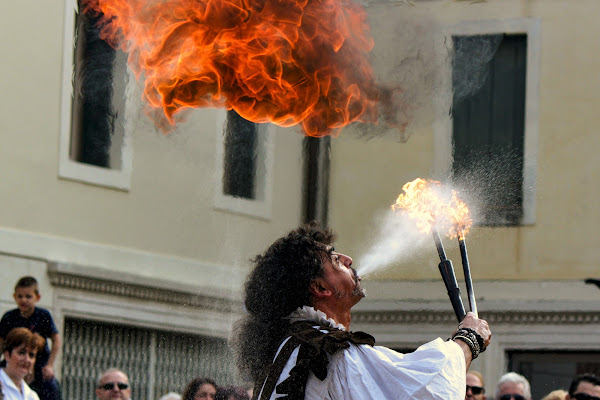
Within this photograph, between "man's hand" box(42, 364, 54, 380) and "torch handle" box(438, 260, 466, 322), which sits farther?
"man's hand" box(42, 364, 54, 380)

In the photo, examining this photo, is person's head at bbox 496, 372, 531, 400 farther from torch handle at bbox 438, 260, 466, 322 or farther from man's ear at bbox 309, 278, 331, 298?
man's ear at bbox 309, 278, 331, 298

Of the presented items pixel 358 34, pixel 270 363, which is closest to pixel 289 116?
pixel 358 34

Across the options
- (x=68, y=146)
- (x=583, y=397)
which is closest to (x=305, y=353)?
(x=583, y=397)

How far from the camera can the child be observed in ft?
29.9

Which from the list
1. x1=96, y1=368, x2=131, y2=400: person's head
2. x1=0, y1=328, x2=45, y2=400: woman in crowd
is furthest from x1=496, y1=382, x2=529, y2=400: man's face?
x1=0, y1=328, x2=45, y2=400: woman in crowd

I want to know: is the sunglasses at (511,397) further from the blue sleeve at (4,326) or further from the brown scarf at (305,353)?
the brown scarf at (305,353)

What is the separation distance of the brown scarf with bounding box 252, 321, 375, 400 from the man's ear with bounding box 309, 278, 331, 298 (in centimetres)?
14

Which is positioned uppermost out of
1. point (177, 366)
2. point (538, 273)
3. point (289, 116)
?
point (289, 116)

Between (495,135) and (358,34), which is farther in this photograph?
(495,135)

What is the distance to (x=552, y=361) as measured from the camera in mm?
12398

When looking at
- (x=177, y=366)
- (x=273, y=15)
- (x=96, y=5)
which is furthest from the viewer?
(x=177, y=366)

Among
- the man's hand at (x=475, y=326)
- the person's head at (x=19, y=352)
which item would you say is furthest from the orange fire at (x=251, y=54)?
the man's hand at (x=475, y=326)

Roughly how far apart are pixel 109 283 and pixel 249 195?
1.47 m

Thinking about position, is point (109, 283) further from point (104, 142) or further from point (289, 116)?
point (289, 116)
